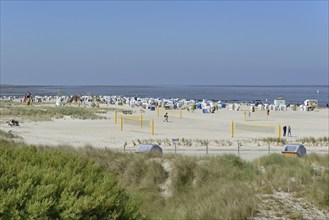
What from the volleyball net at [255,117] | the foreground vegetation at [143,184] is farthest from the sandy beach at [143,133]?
the foreground vegetation at [143,184]

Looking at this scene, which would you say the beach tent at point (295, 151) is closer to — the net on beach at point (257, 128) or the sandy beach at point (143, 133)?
the sandy beach at point (143, 133)

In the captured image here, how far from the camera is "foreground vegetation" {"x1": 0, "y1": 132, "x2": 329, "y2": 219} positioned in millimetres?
4781

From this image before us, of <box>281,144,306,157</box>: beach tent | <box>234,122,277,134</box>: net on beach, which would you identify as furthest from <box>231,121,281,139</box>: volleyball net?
<box>281,144,306,157</box>: beach tent

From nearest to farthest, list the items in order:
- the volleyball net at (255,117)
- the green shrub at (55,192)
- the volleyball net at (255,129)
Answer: the green shrub at (55,192), the volleyball net at (255,129), the volleyball net at (255,117)

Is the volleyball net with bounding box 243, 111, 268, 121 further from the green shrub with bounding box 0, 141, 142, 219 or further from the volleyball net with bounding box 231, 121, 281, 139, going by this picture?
the green shrub with bounding box 0, 141, 142, 219

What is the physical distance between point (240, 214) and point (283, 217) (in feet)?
2.58

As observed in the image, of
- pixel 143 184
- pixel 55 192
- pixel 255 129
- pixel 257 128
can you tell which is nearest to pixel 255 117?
pixel 257 128

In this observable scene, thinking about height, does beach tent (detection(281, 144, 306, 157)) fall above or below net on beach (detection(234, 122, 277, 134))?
above

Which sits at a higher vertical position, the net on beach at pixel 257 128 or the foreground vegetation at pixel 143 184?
the foreground vegetation at pixel 143 184

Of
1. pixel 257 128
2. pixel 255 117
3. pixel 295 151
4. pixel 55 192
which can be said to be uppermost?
pixel 55 192

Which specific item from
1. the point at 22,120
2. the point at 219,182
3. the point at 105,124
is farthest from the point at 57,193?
the point at 22,120

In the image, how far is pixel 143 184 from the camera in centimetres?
1071

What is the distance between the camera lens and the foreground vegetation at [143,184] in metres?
4.78

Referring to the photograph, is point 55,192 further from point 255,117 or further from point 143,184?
point 255,117
